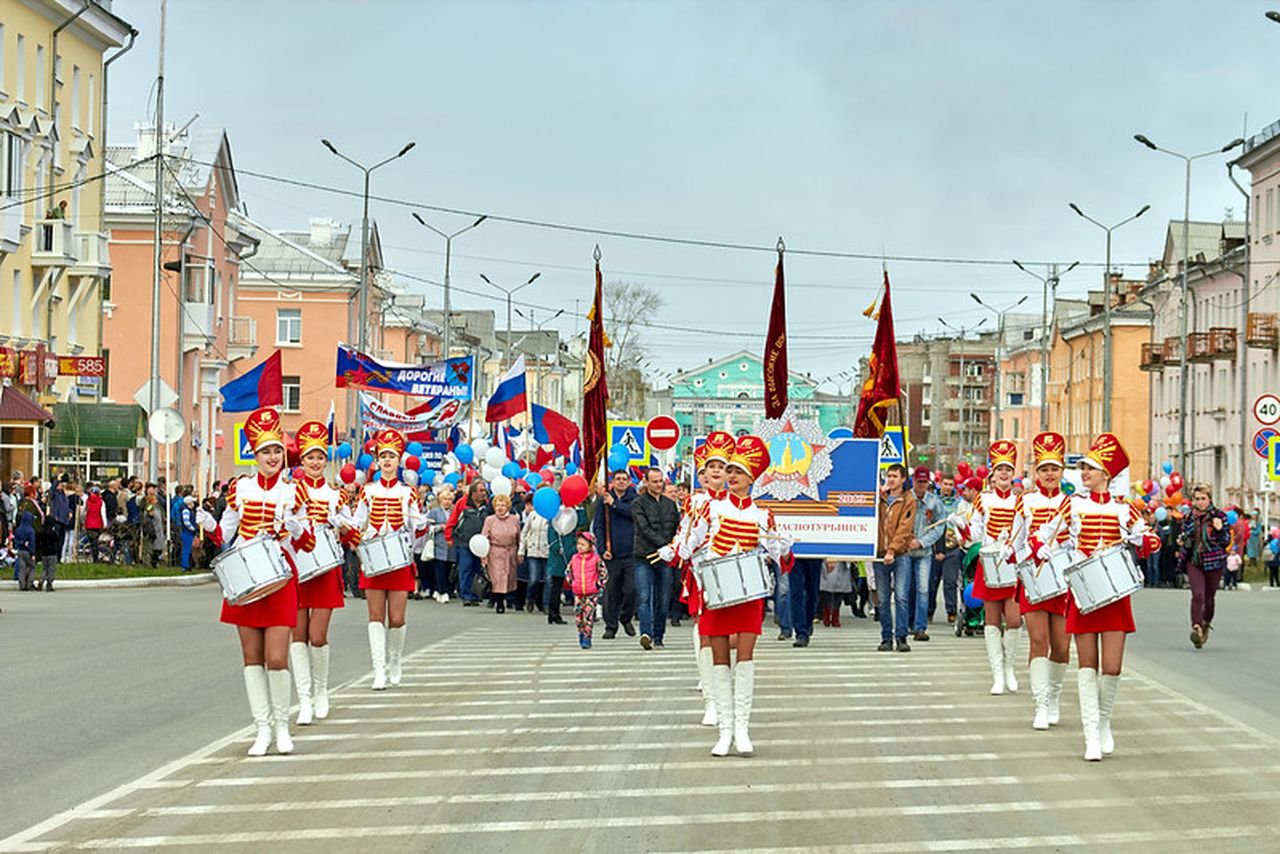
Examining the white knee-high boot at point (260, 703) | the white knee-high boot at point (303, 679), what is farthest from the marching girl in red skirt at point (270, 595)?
the white knee-high boot at point (303, 679)

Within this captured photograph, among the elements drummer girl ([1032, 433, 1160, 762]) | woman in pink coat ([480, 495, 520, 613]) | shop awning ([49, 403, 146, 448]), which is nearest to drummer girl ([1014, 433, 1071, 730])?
drummer girl ([1032, 433, 1160, 762])

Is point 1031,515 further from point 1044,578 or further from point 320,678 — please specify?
point 320,678

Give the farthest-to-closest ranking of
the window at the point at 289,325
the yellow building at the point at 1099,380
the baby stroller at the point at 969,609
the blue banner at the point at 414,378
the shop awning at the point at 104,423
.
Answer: the yellow building at the point at 1099,380, the window at the point at 289,325, the shop awning at the point at 104,423, the blue banner at the point at 414,378, the baby stroller at the point at 969,609

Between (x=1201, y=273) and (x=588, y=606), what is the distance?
5991 cm

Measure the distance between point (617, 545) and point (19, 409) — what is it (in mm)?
25355

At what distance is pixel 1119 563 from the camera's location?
1248 cm

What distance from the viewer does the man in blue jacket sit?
2216cm

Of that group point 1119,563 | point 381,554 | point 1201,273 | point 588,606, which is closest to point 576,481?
point 588,606

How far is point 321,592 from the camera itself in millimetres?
13906

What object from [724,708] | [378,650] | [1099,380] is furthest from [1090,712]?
[1099,380]

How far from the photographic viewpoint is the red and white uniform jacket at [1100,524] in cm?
1273

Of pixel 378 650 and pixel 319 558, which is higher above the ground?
pixel 319 558

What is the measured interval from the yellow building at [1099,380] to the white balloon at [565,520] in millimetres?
66066

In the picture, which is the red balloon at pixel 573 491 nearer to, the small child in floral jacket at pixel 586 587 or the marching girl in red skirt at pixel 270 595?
the small child in floral jacket at pixel 586 587
